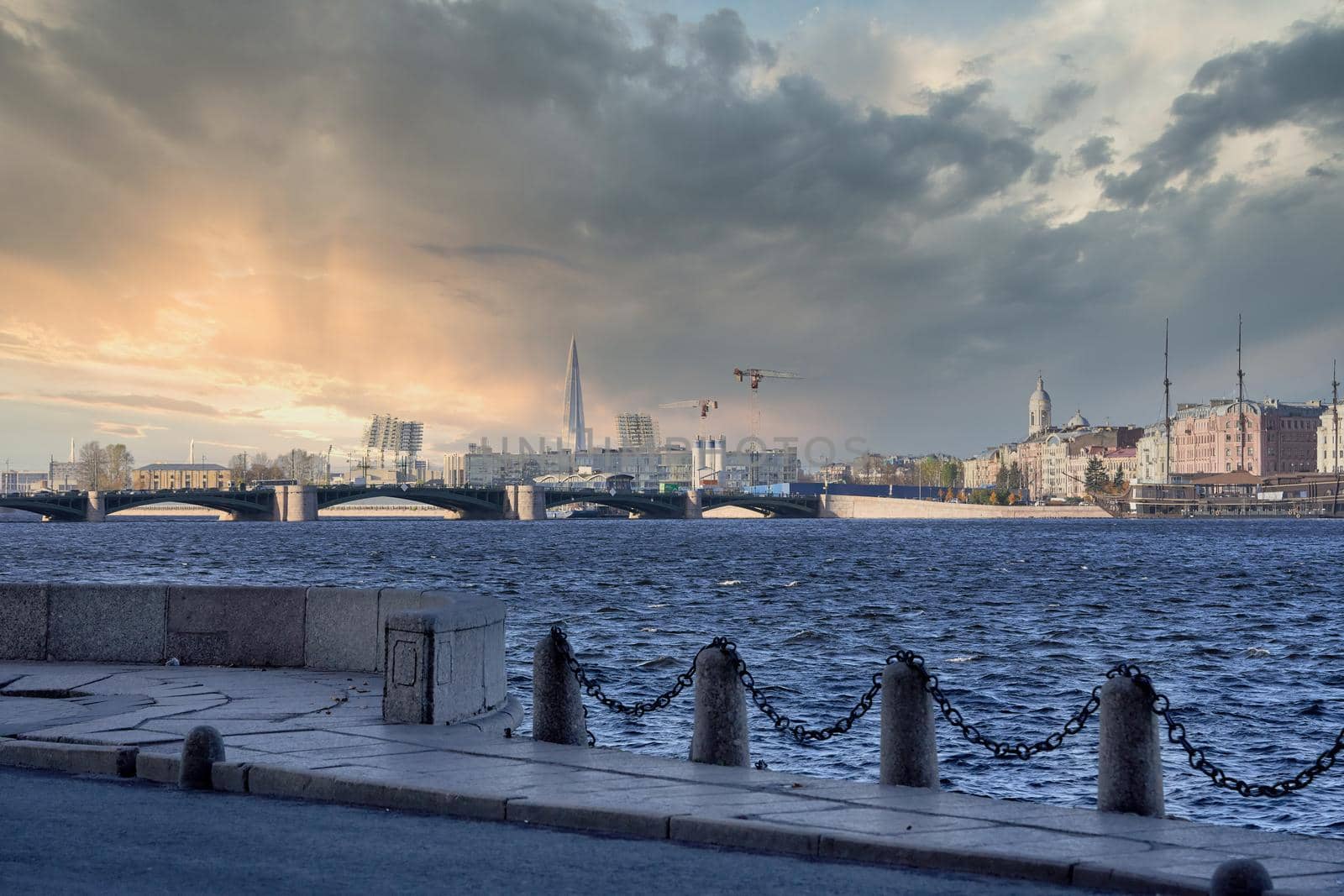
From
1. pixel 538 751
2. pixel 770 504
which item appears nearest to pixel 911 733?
pixel 538 751

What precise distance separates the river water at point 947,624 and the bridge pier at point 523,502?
5269 cm

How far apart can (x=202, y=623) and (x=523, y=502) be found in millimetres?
145910

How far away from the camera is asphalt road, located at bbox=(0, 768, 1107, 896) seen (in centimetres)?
647

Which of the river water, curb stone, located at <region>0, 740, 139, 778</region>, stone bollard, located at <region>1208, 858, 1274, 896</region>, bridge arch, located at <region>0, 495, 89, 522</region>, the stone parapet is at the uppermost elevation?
bridge arch, located at <region>0, 495, 89, 522</region>

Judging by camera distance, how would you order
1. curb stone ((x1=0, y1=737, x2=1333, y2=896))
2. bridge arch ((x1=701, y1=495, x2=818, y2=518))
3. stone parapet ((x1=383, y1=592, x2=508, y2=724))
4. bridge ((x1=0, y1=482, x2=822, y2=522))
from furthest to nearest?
bridge arch ((x1=701, y1=495, x2=818, y2=518)) < bridge ((x1=0, y1=482, x2=822, y2=522)) < stone parapet ((x1=383, y1=592, x2=508, y2=724)) < curb stone ((x1=0, y1=737, x2=1333, y2=896))

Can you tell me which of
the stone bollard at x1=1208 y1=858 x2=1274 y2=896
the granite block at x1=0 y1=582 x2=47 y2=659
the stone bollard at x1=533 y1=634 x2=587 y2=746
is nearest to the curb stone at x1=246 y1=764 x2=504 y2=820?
the stone bollard at x1=533 y1=634 x2=587 y2=746

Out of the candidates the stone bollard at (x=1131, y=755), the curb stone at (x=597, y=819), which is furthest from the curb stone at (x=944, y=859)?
the stone bollard at (x=1131, y=755)

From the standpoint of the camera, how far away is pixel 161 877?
6.52 m

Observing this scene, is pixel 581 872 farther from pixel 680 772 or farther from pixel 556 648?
pixel 556 648

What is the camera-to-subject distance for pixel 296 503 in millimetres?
148500

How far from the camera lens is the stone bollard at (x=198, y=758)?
8.87 meters

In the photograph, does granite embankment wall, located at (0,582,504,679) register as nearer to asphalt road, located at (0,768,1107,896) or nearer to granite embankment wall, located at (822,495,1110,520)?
→ asphalt road, located at (0,768,1107,896)

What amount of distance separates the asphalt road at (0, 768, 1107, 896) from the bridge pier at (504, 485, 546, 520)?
150269 mm

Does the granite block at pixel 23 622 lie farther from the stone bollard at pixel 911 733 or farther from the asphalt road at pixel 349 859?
the stone bollard at pixel 911 733
